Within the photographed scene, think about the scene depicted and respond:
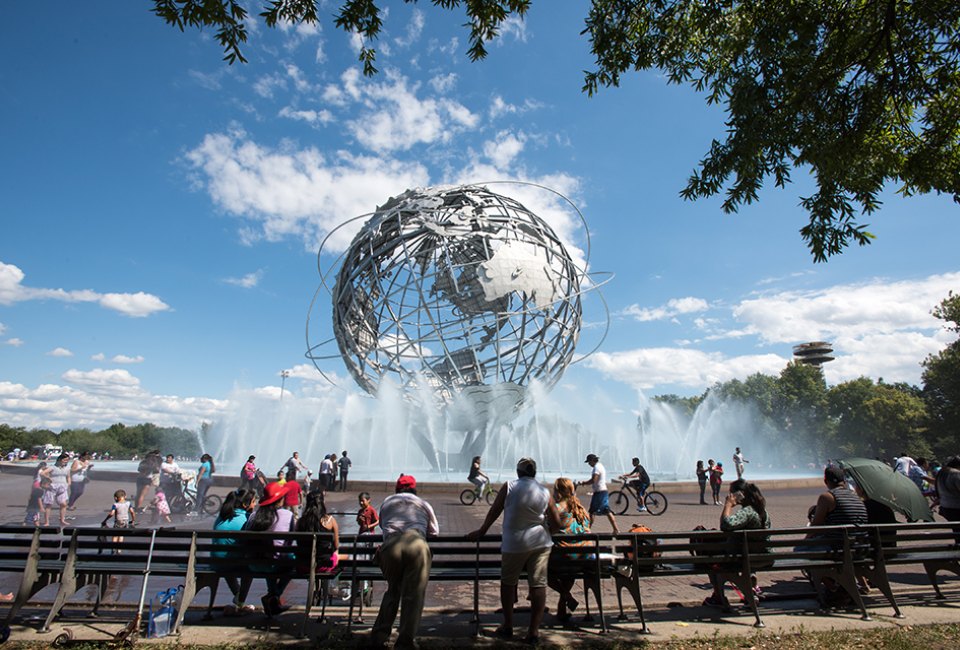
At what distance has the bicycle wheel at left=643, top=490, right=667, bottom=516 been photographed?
13086mm

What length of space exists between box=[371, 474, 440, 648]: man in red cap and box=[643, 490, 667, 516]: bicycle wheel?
10.00 meters

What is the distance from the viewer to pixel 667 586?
659 cm

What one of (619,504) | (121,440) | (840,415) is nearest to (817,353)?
(840,415)

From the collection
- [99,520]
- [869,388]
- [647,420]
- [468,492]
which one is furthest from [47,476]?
[869,388]

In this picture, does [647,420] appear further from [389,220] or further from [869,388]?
[869,388]

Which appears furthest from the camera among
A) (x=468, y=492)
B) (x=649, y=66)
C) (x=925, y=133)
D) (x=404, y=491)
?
(x=468, y=492)

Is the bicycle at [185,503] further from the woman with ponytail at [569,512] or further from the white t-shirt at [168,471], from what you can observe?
the woman with ponytail at [569,512]

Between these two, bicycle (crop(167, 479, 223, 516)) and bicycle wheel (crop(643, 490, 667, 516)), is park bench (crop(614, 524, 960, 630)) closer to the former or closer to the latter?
bicycle wheel (crop(643, 490, 667, 516))

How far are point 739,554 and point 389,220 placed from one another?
20556 mm

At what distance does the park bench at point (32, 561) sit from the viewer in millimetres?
4816

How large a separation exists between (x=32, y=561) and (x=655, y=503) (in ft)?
39.3

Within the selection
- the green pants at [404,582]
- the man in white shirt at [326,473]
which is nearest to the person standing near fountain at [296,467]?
the man in white shirt at [326,473]

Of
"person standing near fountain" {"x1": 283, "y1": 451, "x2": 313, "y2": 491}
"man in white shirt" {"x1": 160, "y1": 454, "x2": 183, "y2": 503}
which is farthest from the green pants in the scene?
"man in white shirt" {"x1": 160, "y1": 454, "x2": 183, "y2": 503}

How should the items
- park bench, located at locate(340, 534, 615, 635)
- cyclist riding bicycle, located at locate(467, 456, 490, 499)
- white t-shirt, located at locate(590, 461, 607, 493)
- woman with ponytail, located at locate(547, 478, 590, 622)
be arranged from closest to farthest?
park bench, located at locate(340, 534, 615, 635) → woman with ponytail, located at locate(547, 478, 590, 622) → white t-shirt, located at locate(590, 461, 607, 493) → cyclist riding bicycle, located at locate(467, 456, 490, 499)
